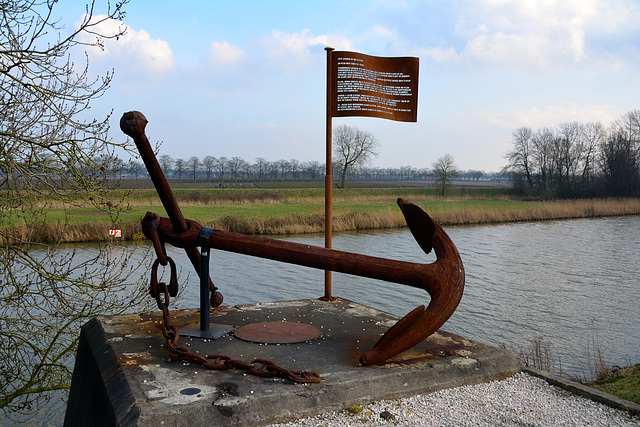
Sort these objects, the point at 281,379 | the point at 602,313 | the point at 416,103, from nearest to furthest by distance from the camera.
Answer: the point at 281,379 → the point at 416,103 → the point at 602,313

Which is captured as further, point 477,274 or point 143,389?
point 477,274

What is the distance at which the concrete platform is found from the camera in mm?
3000

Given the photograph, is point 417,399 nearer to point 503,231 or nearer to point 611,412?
point 611,412

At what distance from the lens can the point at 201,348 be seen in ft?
12.9

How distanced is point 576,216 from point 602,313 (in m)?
22.4

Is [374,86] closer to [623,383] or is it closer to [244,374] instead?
[244,374]

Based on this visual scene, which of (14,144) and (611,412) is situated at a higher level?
(14,144)

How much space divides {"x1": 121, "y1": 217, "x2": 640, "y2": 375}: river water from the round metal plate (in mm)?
4242

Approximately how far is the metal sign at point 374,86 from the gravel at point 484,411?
339 centimetres

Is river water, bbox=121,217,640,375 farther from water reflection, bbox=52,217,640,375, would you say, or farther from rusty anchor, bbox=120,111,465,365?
rusty anchor, bbox=120,111,465,365

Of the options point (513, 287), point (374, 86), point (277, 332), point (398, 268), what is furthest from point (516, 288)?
point (398, 268)

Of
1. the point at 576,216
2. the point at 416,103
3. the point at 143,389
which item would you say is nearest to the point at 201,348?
the point at 143,389

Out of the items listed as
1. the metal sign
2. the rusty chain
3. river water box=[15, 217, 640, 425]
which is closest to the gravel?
the rusty chain

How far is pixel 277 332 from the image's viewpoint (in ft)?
14.3
